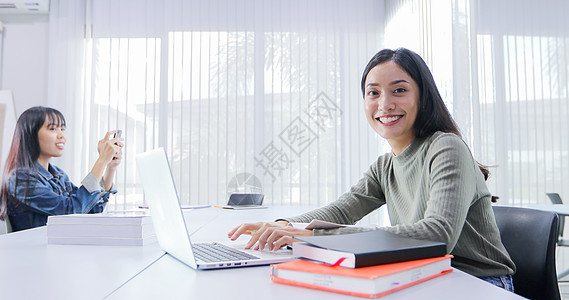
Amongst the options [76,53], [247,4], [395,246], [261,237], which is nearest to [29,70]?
[76,53]

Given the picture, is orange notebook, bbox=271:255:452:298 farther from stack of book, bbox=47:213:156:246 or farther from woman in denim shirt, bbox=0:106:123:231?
woman in denim shirt, bbox=0:106:123:231

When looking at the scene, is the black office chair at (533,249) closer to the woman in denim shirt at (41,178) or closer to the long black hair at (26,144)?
the woman in denim shirt at (41,178)

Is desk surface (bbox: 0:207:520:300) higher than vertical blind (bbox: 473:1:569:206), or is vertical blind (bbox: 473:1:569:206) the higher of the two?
vertical blind (bbox: 473:1:569:206)

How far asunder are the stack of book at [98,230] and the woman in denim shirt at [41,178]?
85 cm

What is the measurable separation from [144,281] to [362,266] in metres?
0.34

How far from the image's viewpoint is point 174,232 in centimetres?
81

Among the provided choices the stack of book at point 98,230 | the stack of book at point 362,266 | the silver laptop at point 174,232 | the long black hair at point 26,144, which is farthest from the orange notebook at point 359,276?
the long black hair at point 26,144

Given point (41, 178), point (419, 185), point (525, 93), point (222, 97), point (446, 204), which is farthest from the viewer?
point (222, 97)

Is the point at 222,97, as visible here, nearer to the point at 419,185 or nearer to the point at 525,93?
the point at 525,93

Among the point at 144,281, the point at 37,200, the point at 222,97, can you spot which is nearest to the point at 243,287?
the point at 144,281

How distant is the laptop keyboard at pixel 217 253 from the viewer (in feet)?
2.72

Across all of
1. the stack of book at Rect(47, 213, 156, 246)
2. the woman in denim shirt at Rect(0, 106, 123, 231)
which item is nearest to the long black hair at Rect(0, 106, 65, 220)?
the woman in denim shirt at Rect(0, 106, 123, 231)

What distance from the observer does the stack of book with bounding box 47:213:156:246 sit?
1115mm

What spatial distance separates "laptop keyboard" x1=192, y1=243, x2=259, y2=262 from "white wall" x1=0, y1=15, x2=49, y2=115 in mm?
3702
